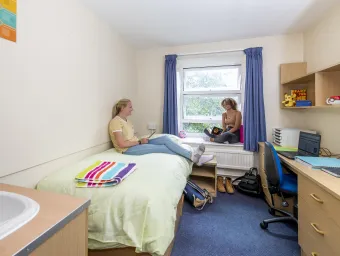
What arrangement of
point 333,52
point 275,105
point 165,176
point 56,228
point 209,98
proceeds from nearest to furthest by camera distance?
1. point 56,228
2. point 165,176
3. point 333,52
4. point 275,105
5. point 209,98

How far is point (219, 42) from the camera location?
3.01 metres

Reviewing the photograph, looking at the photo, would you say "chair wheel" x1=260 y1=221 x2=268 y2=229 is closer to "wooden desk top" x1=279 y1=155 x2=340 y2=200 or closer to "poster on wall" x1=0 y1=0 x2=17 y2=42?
"wooden desk top" x1=279 y1=155 x2=340 y2=200

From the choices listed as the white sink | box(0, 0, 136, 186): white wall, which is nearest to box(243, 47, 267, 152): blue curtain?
box(0, 0, 136, 186): white wall

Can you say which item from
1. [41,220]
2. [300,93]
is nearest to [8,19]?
[41,220]

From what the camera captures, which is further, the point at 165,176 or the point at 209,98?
the point at 209,98

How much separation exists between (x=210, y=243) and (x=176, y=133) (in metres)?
1.81

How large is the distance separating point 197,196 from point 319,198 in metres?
1.28

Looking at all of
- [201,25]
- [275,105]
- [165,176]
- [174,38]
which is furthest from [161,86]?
[165,176]

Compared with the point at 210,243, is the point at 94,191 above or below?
above

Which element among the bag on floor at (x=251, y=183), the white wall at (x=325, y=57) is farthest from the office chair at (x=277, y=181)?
the white wall at (x=325, y=57)

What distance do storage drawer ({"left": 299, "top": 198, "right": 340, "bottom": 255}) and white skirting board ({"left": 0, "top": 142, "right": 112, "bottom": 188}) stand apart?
2.13 meters

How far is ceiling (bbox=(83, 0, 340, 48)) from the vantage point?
1.99 meters

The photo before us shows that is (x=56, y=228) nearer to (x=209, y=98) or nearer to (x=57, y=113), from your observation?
(x=57, y=113)

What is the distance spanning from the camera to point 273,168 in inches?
70.7
